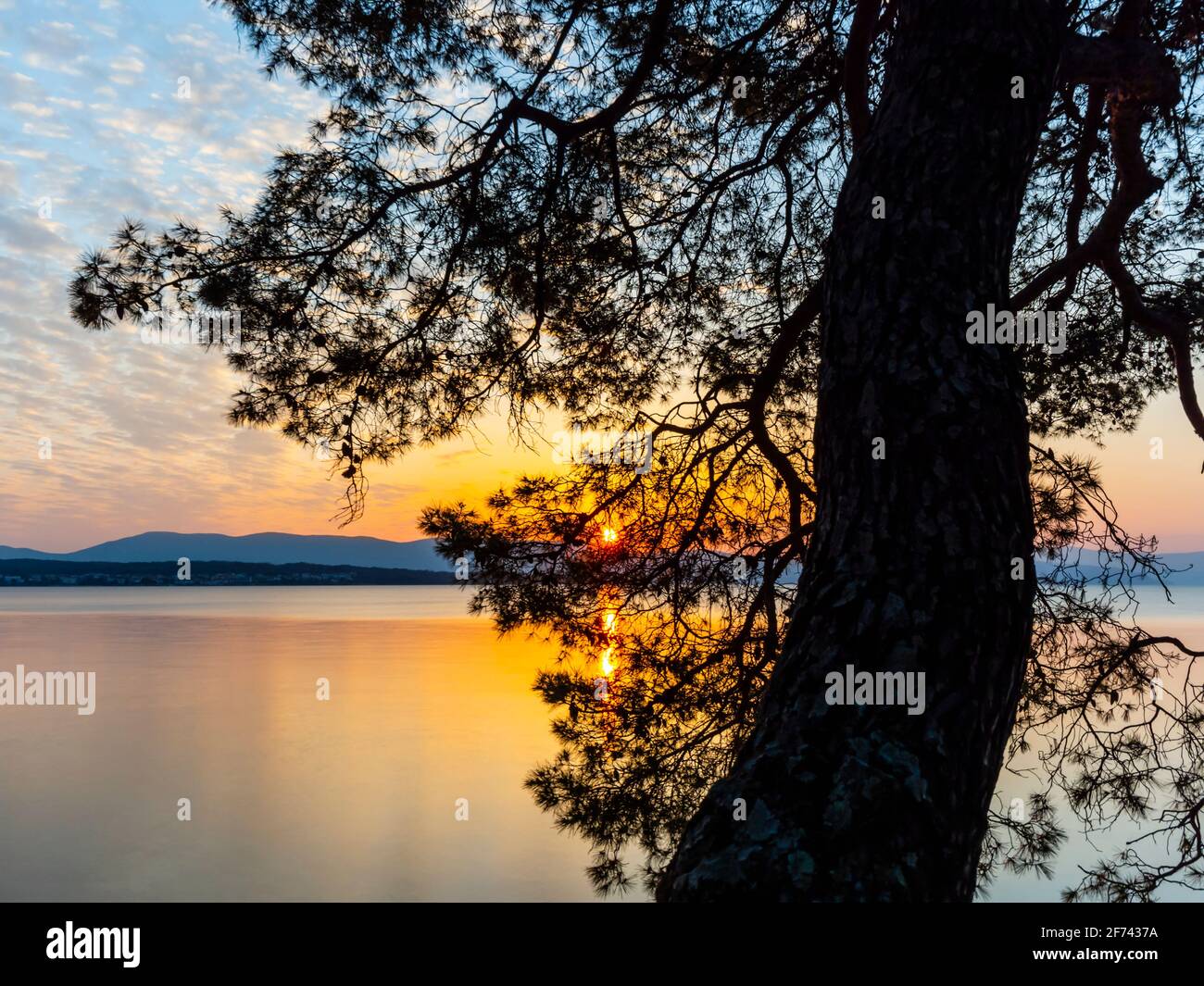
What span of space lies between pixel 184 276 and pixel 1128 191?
348cm

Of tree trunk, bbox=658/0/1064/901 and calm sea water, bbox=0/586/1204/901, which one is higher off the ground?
tree trunk, bbox=658/0/1064/901

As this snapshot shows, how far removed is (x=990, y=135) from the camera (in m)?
1.57

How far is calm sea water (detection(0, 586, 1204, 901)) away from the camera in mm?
8305

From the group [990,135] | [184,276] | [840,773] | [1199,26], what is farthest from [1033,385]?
[184,276]

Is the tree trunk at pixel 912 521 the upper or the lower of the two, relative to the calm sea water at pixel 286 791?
upper

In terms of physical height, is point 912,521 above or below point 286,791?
above

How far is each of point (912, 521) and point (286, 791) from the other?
1137cm

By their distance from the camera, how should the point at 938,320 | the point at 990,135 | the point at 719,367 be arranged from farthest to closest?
the point at 719,367
the point at 990,135
the point at 938,320

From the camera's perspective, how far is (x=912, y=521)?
1.34 meters

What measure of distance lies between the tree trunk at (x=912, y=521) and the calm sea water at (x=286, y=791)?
641 centimetres

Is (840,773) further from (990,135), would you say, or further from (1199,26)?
(1199,26)

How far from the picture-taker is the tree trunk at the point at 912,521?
3.80 feet

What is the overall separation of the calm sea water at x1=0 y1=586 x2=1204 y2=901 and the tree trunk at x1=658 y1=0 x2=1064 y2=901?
6407mm
